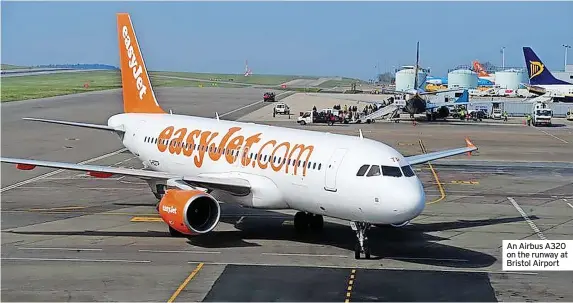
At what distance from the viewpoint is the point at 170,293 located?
2212 centimetres

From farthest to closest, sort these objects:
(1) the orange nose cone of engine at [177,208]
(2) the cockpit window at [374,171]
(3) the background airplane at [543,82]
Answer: (3) the background airplane at [543,82] → (1) the orange nose cone of engine at [177,208] → (2) the cockpit window at [374,171]

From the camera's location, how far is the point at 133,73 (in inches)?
1559

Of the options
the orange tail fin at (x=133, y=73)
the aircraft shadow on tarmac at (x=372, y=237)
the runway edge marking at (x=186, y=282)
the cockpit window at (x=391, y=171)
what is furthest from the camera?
the orange tail fin at (x=133, y=73)

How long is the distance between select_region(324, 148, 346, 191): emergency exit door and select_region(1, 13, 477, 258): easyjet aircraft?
0.04 m

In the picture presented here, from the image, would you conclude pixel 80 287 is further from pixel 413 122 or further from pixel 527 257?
pixel 413 122

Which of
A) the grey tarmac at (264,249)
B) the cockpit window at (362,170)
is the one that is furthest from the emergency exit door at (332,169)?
the grey tarmac at (264,249)

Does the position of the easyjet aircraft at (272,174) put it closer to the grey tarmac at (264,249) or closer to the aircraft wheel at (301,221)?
the aircraft wheel at (301,221)

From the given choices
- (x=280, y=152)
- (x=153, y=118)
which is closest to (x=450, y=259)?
(x=280, y=152)

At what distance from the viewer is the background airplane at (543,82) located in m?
126

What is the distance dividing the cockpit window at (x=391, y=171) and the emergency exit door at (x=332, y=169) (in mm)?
1782

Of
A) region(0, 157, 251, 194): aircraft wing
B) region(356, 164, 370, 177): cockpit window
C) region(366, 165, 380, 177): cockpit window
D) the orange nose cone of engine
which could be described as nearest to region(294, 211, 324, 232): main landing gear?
region(0, 157, 251, 194): aircraft wing

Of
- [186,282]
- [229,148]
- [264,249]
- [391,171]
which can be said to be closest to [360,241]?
[391,171]

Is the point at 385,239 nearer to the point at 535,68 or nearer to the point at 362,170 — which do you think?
the point at 362,170
